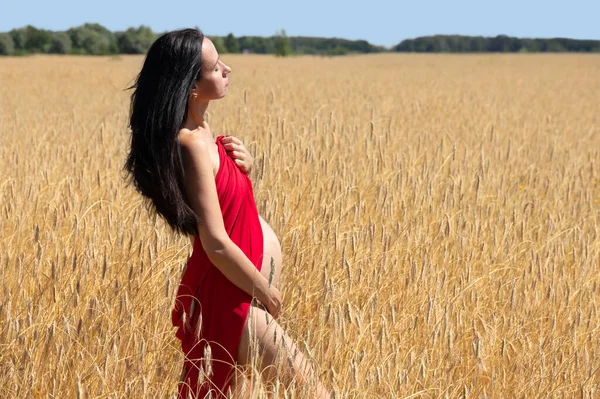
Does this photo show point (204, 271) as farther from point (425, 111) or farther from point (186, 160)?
point (425, 111)

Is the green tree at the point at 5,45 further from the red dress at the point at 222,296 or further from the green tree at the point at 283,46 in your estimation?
the red dress at the point at 222,296

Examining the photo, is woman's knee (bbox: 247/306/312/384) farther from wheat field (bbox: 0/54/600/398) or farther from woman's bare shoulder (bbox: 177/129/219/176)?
woman's bare shoulder (bbox: 177/129/219/176)

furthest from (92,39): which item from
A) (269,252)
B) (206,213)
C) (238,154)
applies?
(206,213)

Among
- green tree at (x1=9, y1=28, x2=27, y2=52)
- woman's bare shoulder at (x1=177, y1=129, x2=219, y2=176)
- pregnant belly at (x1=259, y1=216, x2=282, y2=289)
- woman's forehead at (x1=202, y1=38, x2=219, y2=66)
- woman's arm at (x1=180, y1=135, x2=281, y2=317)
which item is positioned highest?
green tree at (x1=9, y1=28, x2=27, y2=52)

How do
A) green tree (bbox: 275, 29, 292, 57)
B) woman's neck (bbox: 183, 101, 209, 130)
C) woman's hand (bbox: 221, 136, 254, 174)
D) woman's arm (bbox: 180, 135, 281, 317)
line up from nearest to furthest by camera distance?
woman's arm (bbox: 180, 135, 281, 317) → woman's neck (bbox: 183, 101, 209, 130) → woman's hand (bbox: 221, 136, 254, 174) → green tree (bbox: 275, 29, 292, 57)

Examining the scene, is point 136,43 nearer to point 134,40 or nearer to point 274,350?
point 134,40

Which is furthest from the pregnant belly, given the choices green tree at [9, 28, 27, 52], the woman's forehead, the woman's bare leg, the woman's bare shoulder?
green tree at [9, 28, 27, 52]

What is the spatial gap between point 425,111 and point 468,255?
5.75 m

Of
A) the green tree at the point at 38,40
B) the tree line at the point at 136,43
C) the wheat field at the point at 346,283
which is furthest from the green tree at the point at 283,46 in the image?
the wheat field at the point at 346,283

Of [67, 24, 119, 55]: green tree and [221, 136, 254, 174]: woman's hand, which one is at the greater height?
[67, 24, 119, 55]: green tree

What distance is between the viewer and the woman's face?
66.4 inches

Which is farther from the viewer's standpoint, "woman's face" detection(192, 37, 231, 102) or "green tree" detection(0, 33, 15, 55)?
"green tree" detection(0, 33, 15, 55)

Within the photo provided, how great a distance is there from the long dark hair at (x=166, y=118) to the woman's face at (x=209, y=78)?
0.02m

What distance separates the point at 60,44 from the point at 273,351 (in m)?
72.3
